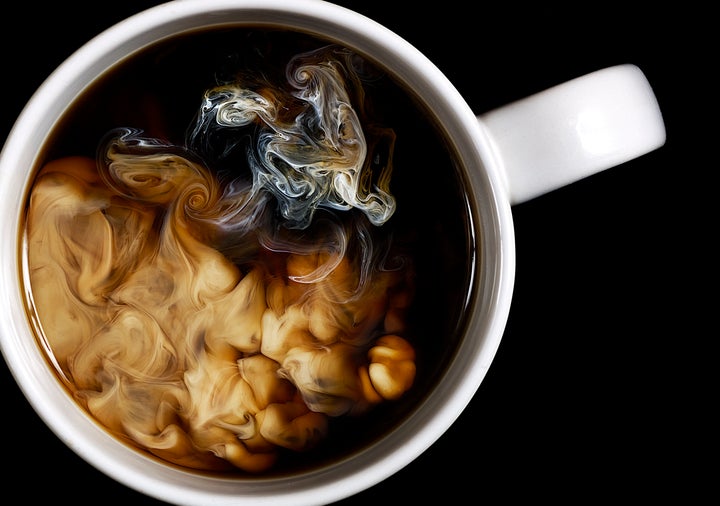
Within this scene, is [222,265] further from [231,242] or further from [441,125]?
[441,125]

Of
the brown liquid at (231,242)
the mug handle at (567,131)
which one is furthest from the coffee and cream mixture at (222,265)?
the mug handle at (567,131)

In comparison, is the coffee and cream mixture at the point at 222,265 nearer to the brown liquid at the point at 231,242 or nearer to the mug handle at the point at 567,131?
the brown liquid at the point at 231,242

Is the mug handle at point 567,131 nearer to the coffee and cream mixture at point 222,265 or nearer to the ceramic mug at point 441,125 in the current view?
the ceramic mug at point 441,125

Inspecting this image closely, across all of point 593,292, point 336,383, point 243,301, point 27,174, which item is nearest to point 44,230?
point 27,174

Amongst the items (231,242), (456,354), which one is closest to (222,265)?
(231,242)

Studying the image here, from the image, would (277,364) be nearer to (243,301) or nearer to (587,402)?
(243,301)

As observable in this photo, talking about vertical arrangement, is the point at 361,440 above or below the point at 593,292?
below
